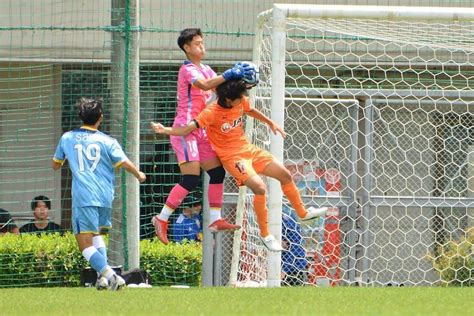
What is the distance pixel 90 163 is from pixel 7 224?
5561mm

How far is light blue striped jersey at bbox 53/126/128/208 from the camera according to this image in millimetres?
11367

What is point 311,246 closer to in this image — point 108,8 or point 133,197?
point 133,197

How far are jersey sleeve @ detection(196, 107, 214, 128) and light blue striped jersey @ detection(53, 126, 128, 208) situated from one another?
0.70m

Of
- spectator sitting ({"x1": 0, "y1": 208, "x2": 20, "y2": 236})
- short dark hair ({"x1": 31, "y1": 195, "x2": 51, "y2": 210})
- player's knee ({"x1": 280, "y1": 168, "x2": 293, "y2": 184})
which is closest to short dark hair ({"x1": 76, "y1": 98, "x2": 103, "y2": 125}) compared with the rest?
player's knee ({"x1": 280, "y1": 168, "x2": 293, "y2": 184})

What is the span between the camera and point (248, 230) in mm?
13133

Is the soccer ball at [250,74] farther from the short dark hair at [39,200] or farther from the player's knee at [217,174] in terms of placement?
the short dark hair at [39,200]

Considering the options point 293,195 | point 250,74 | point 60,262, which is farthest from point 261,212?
point 60,262

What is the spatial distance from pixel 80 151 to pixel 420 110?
488 cm

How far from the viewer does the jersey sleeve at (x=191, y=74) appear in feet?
38.7

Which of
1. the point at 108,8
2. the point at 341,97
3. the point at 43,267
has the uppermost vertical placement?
the point at 108,8

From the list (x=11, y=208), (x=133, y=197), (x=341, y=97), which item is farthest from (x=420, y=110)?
(x=11, y=208)

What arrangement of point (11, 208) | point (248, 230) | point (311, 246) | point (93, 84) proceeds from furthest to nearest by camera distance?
point (11, 208) → point (93, 84) → point (311, 246) → point (248, 230)

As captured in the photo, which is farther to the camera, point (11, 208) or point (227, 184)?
point (11, 208)

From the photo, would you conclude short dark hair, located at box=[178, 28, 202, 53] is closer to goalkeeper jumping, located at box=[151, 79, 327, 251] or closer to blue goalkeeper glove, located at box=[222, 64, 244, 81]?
goalkeeper jumping, located at box=[151, 79, 327, 251]
